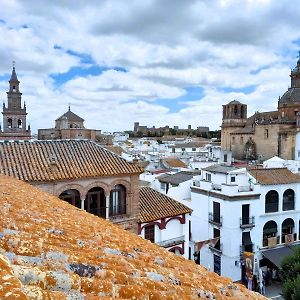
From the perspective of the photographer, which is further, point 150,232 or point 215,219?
point 215,219

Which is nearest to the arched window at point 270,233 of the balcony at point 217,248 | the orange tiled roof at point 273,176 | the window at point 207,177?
the orange tiled roof at point 273,176

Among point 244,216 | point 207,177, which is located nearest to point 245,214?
point 244,216

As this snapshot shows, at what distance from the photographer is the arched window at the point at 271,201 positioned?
25000mm

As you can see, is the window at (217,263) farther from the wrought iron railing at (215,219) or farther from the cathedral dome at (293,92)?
the cathedral dome at (293,92)

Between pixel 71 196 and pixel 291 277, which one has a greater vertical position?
pixel 71 196

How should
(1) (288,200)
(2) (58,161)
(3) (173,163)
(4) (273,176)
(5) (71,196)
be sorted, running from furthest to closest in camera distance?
(3) (173,163), (4) (273,176), (1) (288,200), (2) (58,161), (5) (71,196)

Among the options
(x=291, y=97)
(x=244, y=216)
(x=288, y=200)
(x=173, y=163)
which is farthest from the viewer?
(x=291, y=97)

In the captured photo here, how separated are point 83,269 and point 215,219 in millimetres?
22577

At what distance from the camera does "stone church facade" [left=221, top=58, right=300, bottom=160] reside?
50375mm

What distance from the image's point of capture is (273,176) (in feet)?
85.1

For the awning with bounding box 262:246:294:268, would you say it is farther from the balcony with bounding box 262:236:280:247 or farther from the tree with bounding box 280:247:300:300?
the tree with bounding box 280:247:300:300

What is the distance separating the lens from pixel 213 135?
121 meters

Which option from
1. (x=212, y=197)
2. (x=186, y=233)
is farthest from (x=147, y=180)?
(x=186, y=233)

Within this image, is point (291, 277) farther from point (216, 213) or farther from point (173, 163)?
point (173, 163)
